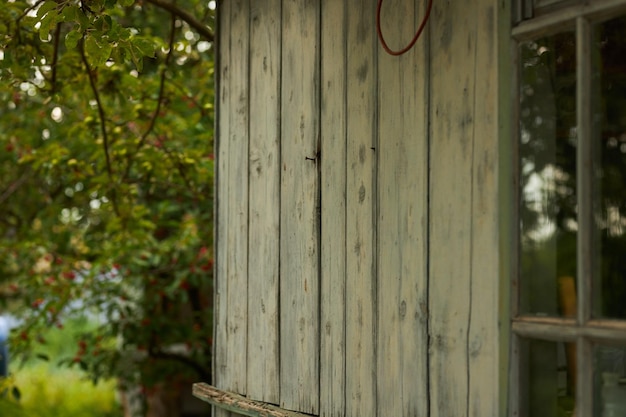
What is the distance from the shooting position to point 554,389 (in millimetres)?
2014

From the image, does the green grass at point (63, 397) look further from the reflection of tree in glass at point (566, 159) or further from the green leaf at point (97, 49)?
the reflection of tree in glass at point (566, 159)

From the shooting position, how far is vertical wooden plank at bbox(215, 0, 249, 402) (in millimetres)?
3250

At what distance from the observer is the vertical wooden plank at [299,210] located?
285 cm

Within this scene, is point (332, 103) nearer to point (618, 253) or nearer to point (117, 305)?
point (618, 253)

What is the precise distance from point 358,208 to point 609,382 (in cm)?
95

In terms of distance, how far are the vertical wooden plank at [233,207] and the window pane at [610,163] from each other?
60.7 inches

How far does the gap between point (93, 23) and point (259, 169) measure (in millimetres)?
742

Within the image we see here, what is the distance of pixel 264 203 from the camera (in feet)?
10.3

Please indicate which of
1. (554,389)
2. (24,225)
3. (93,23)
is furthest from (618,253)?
(24,225)

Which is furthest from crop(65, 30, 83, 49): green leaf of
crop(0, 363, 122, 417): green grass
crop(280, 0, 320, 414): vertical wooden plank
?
crop(0, 363, 122, 417): green grass

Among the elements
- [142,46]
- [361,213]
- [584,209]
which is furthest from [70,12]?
[584,209]

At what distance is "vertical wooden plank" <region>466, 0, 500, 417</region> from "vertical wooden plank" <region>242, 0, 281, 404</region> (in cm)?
99

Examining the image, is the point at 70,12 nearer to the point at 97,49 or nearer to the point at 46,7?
the point at 46,7

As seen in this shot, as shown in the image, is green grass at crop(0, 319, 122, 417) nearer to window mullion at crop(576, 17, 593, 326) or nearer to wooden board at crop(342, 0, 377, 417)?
wooden board at crop(342, 0, 377, 417)
